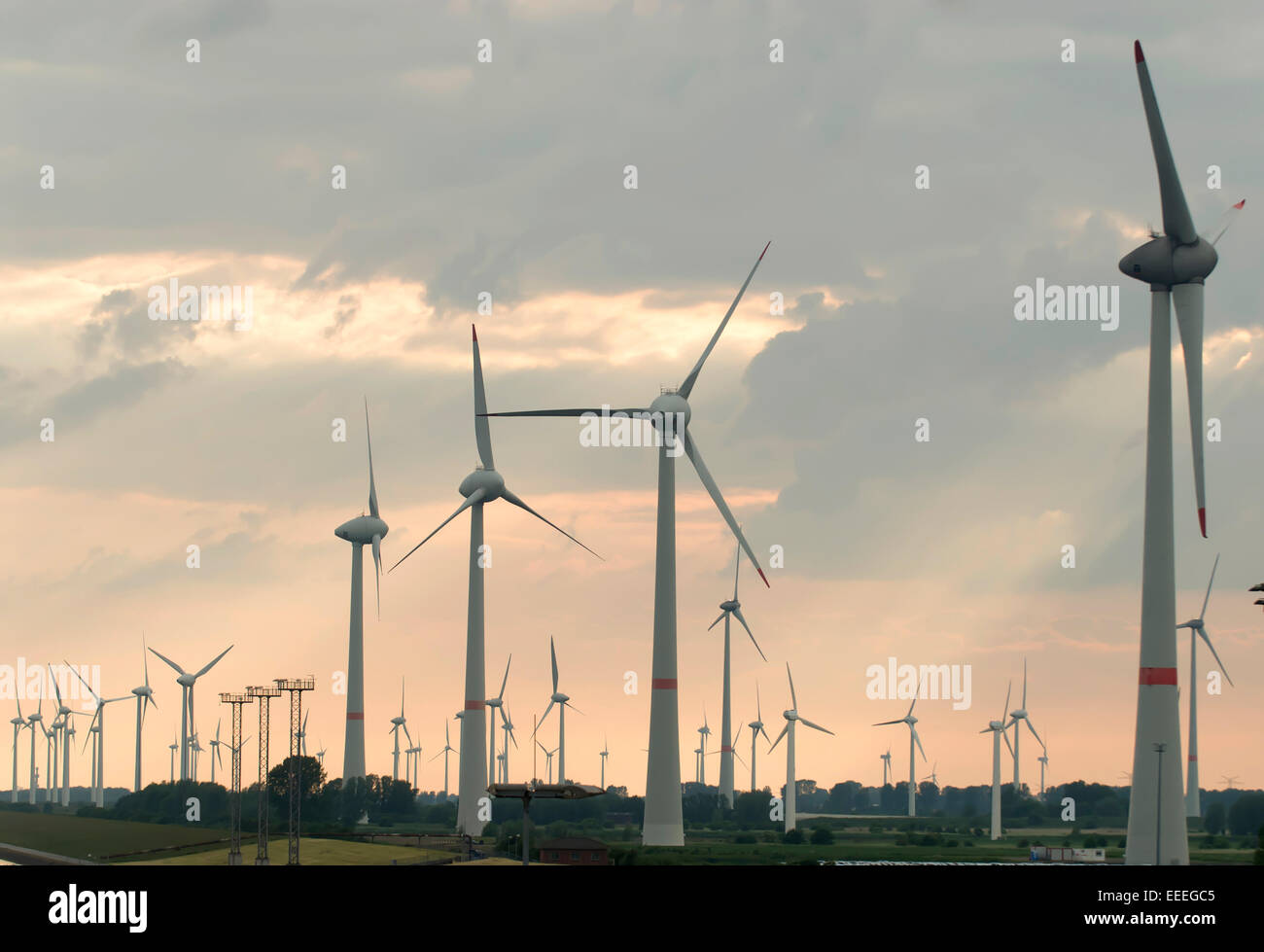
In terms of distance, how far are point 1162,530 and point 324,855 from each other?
82.8m

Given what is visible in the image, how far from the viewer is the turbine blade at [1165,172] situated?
120m

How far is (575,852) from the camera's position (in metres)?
154

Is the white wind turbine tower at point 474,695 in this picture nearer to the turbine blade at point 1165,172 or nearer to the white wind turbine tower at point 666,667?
the white wind turbine tower at point 666,667

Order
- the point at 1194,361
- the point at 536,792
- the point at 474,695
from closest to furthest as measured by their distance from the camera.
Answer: the point at 536,792 → the point at 1194,361 → the point at 474,695

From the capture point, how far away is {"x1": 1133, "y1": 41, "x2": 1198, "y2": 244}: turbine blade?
120 meters

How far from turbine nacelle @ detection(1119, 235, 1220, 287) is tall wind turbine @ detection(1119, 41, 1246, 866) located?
0.08 metres

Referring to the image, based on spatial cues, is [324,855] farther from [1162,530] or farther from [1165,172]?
[1165,172]

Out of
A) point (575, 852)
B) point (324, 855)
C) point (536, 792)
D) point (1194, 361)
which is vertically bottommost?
point (324, 855)

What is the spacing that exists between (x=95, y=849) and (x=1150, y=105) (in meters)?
142

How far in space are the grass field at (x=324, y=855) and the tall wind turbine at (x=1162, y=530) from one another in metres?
65.9

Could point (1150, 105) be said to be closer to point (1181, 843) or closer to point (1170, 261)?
point (1170, 261)

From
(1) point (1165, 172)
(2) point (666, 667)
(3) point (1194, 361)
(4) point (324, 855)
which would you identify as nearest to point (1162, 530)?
(3) point (1194, 361)
